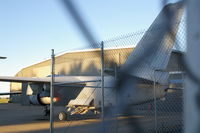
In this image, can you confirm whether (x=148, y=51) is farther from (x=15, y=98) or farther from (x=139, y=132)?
(x=15, y=98)

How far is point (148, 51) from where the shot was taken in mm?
1369

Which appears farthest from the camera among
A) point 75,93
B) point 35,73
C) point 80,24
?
point 35,73

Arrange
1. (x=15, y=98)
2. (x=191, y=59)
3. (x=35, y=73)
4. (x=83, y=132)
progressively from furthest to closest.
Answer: (x=15, y=98), (x=35, y=73), (x=83, y=132), (x=191, y=59)

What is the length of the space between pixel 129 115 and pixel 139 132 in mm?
115

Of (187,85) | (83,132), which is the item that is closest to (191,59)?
(187,85)

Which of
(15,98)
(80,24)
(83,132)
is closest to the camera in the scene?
(80,24)

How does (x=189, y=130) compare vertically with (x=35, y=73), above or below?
below

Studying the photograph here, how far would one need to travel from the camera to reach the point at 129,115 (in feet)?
4.41

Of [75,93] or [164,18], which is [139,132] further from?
[75,93]

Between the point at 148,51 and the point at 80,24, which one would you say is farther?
the point at 148,51

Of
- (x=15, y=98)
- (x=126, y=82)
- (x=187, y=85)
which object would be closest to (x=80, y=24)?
(x=126, y=82)

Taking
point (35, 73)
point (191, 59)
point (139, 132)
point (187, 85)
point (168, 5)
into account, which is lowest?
point (139, 132)

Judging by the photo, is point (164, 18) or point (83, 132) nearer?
point (164, 18)

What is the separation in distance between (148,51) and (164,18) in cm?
17
